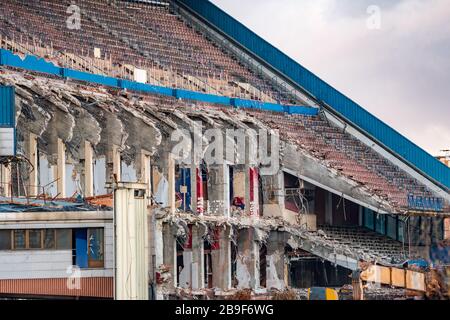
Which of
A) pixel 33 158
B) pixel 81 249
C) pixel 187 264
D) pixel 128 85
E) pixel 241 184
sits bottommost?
pixel 187 264

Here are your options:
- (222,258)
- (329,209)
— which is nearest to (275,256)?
(222,258)

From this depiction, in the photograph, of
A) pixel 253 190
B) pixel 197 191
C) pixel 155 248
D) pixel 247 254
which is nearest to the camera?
pixel 155 248

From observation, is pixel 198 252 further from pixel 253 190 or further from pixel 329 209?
pixel 329 209

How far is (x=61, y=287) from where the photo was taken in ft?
166

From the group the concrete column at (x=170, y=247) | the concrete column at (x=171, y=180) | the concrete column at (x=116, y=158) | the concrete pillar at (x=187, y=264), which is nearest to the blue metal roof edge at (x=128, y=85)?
the concrete column at (x=116, y=158)

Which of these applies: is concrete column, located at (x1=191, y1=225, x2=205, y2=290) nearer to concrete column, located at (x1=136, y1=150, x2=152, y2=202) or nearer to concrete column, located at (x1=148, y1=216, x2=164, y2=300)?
concrete column, located at (x1=136, y1=150, x2=152, y2=202)

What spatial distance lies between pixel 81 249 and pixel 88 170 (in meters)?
20.7

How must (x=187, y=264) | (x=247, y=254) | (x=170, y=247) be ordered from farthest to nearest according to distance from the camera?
(x=247, y=254) < (x=187, y=264) < (x=170, y=247)

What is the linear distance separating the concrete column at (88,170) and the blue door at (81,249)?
61.9ft

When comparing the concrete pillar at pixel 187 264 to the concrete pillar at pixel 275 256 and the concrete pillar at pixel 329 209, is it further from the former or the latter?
the concrete pillar at pixel 329 209

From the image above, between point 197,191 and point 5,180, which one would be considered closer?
point 5,180

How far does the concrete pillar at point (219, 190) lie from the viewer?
3024 inches

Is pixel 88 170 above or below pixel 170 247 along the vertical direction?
above

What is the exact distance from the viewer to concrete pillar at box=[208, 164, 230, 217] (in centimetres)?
7681
